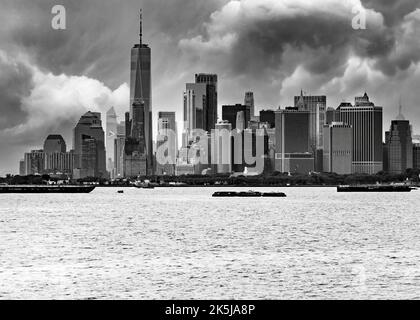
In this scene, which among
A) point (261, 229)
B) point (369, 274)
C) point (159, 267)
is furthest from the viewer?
point (261, 229)

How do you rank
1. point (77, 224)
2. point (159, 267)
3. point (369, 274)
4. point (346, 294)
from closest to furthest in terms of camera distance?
point (346, 294) → point (369, 274) → point (159, 267) → point (77, 224)

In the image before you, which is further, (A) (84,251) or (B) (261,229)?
(B) (261,229)

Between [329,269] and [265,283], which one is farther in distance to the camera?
[329,269]

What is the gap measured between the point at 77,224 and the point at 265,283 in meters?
52.4

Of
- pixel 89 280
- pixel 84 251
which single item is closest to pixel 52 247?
pixel 84 251

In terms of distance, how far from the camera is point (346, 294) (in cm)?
3444

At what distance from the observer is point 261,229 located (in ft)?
253
